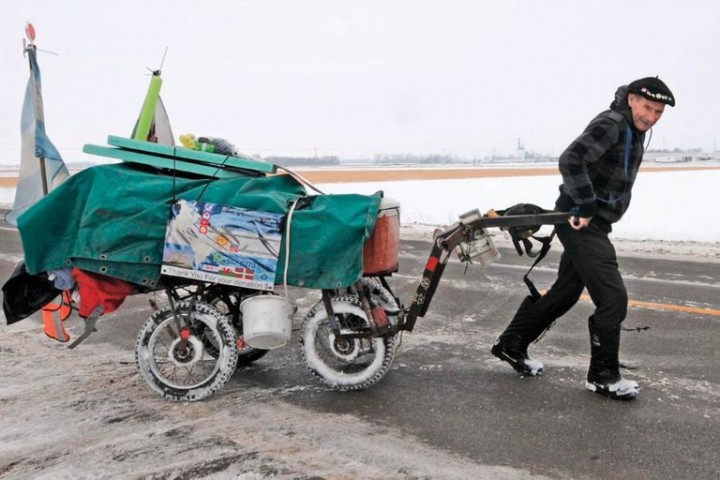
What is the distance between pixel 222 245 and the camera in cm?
374

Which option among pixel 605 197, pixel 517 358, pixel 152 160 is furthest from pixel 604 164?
pixel 152 160

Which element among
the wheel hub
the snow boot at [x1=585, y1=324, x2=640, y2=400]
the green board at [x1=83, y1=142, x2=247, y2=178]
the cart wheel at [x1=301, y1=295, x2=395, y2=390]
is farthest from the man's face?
the wheel hub

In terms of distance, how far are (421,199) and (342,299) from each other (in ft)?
78.0

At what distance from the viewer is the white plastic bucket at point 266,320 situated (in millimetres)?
3725

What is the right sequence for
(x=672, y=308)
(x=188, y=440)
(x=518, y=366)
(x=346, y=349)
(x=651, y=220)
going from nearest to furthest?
(x=188, y=440), (x=346, y=349), (x=518, y=366), (x=672, y=308), (x=651, y=220)

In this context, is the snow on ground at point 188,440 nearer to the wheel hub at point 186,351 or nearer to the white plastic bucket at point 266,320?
the wheel hub at point 186,351

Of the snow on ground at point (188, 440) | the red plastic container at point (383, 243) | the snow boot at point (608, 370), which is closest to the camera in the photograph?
the snow on ground at point (188, 440)

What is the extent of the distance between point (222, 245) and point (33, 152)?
156cm

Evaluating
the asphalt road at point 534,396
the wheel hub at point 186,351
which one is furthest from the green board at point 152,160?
the asphalt road at point 534,396

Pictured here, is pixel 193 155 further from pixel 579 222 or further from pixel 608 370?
pixel 608 370

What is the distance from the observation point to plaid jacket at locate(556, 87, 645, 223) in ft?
12.0

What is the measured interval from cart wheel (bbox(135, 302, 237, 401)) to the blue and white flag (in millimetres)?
1236

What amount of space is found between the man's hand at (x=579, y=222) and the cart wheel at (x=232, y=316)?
7.70 ft

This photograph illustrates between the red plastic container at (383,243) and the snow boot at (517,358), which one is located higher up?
the red plastic container at (383,243)
